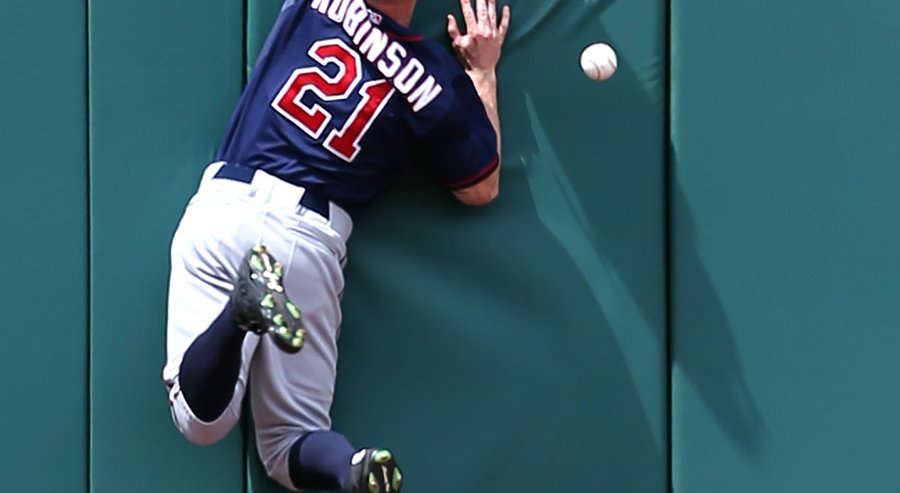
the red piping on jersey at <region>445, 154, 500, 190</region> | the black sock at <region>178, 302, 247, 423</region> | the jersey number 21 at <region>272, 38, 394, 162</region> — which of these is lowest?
the black sock at <region>178, 302, 247, 423</region>

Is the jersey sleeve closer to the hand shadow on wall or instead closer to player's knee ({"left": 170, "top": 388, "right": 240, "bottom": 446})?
the hand shadow on wall

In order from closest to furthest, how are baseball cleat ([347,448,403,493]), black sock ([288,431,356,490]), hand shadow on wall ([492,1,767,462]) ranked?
baseball cleat ([347,448,403,493]), black sock ([288,431,356,490]), hand shadow on wall ([492,1,767,462])

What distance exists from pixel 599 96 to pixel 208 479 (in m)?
1.06

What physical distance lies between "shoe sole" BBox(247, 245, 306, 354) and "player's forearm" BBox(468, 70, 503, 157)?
629mm

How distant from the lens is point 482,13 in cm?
309

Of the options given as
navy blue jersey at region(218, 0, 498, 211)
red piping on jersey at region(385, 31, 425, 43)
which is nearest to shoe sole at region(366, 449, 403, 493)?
navy blue jersey at region(218, 0, 498, 211)

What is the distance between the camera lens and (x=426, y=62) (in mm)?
3008

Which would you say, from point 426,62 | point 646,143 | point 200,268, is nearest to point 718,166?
point 646,143

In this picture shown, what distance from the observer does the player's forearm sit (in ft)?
10.1

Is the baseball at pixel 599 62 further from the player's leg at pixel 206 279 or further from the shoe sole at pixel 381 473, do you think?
the shoe sole at pixel 381 473

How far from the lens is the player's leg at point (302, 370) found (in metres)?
2.94

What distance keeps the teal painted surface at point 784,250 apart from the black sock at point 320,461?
72 centimetres

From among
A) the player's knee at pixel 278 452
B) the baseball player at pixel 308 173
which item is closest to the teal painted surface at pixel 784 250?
the baseball player at pixel 308 173

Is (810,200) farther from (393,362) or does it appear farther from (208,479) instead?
(208,479)
